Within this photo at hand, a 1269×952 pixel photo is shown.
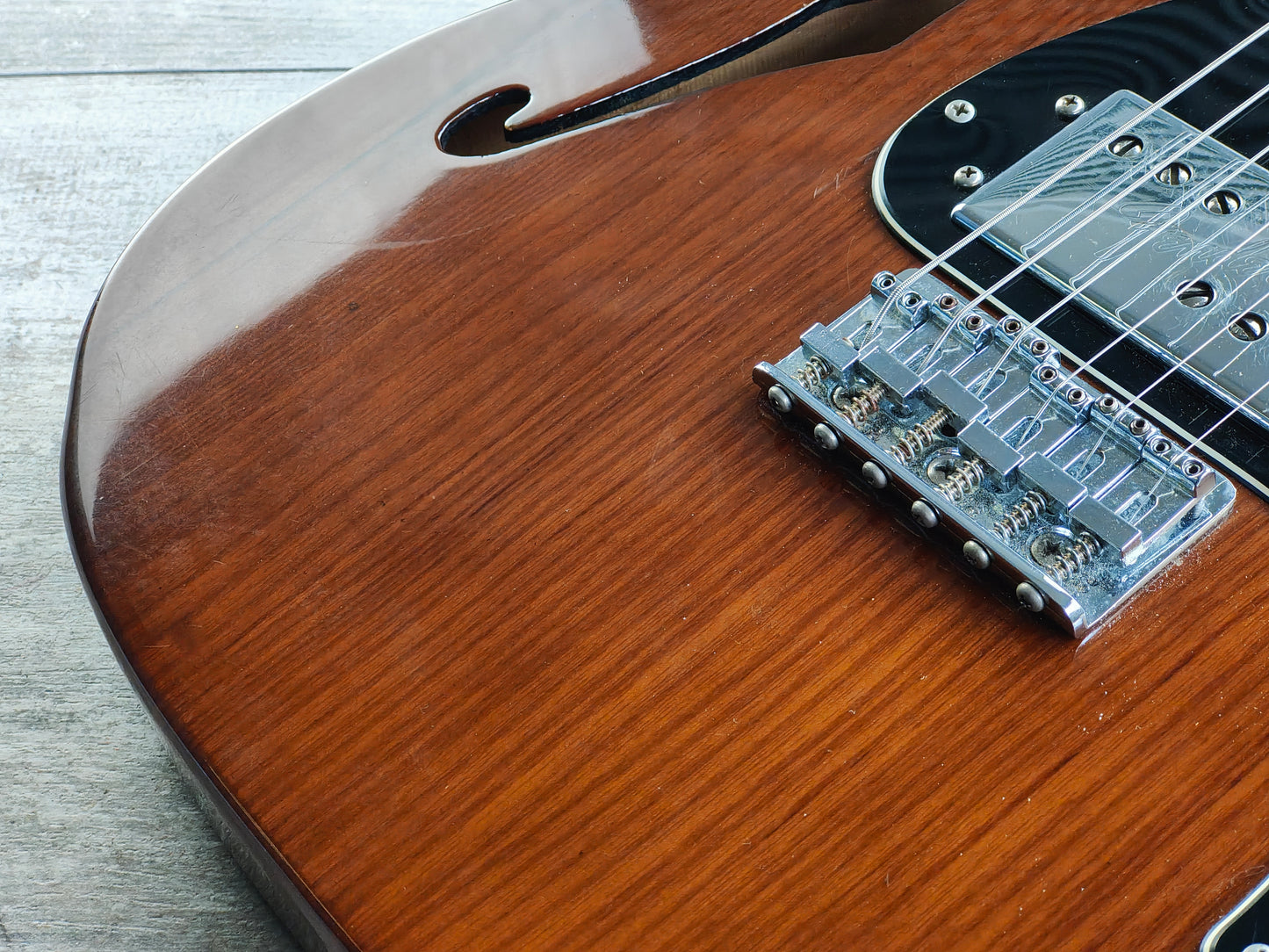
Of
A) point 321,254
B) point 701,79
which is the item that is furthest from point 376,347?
point 701,79

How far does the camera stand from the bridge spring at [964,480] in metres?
0.67

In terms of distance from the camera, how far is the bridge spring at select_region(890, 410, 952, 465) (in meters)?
0.69

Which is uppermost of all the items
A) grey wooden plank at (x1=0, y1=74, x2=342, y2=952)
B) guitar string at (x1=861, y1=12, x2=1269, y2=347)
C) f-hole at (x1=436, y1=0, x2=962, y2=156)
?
f-hole at (x1=436, y1=0, x2=962, y2=156)

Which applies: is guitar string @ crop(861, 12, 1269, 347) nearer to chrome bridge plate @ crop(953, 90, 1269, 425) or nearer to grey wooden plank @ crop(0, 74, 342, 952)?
chrome bridge plate @ crop(953, 90, 1269, 425)

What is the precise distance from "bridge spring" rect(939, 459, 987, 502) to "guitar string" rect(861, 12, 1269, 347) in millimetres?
97

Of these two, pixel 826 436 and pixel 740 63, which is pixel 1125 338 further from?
pixel 740 63

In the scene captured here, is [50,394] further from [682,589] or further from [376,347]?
[682,589]

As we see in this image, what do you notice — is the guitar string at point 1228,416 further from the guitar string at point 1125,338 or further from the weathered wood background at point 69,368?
the weathered wood background at point 69,368

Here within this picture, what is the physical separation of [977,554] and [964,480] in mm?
44

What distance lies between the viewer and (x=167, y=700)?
0.67 m

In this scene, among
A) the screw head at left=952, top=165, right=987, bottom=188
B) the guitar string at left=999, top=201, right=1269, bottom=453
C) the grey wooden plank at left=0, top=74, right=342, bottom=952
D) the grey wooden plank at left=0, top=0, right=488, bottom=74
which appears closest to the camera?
the guitar string at left=999, top=201, right=1269, bottom=453

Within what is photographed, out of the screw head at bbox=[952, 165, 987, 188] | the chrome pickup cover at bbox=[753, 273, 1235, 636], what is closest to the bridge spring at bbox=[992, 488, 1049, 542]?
the chrome pickup cover at bbox=[753, 273, 1235, 636]

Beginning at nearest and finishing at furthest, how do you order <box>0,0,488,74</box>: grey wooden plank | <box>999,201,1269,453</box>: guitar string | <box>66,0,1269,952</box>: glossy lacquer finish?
1. <box>66,0,1269,952</box>: glossy lacquer finish
2. <box>999,201,1269,453</box>: guitar string
3. <box>0,0,488,74</box>: grey wooden plank

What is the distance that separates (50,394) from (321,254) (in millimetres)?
555
